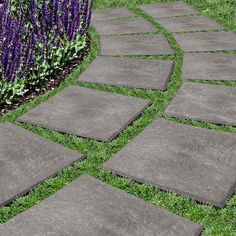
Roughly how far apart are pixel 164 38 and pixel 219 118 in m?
2.29

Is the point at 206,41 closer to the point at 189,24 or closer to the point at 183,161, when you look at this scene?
the point at 189,24

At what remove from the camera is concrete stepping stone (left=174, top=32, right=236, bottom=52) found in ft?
16.5

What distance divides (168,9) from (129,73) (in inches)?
117

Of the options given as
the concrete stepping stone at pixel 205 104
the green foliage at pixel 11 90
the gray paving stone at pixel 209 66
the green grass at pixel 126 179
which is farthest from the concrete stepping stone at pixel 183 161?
the green foliage at pixel 11 90

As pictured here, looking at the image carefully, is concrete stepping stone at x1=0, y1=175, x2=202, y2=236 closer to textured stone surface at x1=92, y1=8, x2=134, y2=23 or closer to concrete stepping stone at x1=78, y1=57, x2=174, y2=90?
concrete stepping stone at x1=78, y1=57, x2=174, y2=90

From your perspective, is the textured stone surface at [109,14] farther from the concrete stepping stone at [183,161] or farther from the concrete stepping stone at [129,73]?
the concrete stepping stone at [183,161]

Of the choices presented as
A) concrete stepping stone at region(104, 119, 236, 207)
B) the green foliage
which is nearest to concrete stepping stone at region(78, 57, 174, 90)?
the green foliage

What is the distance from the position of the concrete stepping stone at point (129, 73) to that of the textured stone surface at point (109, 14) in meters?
1.95

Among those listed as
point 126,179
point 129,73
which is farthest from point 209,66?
point 126,179

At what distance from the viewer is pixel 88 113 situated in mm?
3486

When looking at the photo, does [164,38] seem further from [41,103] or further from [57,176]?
[57,176]

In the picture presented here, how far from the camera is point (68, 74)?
4363 mm

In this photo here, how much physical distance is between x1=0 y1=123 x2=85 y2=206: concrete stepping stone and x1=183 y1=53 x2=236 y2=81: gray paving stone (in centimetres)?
183

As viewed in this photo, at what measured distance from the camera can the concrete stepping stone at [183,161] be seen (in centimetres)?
253
